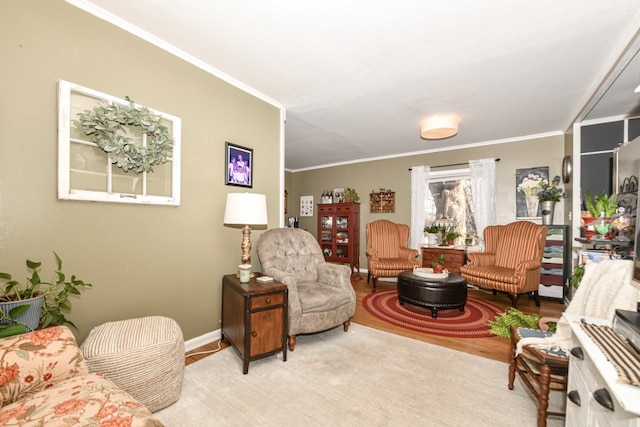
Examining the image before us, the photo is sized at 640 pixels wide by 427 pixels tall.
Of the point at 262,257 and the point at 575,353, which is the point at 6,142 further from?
the point at 575,353

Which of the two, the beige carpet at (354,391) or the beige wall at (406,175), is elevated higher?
the beige wall at (406,175)

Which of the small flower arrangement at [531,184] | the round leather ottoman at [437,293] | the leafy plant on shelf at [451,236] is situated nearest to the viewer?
the round leather ottoman at [437,293]

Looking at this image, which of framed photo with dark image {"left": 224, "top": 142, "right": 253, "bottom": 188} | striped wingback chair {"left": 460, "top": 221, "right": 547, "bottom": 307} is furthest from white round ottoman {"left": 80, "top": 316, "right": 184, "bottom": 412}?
striped wingback chair {"left": 460, "top": 221, "right": 547, "bottom": 307}

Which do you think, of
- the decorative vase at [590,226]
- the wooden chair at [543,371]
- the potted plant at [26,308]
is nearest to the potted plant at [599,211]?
the decorative vase at [590,226]

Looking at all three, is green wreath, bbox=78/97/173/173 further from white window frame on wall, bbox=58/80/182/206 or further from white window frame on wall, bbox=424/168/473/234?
white window frame on wall, bbox=424/168/473/234

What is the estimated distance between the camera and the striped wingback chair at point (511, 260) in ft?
11.7

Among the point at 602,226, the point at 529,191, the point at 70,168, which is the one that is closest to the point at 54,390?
the point at 70,168

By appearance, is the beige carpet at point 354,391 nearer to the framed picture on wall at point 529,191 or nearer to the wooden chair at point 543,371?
the wooden chair at point 543,371

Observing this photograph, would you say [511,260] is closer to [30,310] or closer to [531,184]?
[531,184]

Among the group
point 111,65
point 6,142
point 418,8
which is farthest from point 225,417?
point 418,8

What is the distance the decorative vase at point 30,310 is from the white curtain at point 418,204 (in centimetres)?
518

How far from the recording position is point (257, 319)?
2.11 meters

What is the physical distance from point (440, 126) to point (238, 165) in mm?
2605

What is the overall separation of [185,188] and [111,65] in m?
1.02
